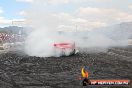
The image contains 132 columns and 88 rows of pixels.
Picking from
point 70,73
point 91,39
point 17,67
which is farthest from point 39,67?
point 91,39

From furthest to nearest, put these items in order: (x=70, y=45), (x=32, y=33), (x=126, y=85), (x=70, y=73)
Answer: (x=32, y=33)
(x=70, y=45)
(x=70, y=73)
(x=126, y=85)

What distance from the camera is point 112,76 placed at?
36.2 metres

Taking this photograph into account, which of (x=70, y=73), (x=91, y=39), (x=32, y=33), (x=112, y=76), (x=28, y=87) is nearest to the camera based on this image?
(x=28, y=87)

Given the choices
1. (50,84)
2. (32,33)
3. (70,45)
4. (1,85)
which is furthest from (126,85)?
(32,33)

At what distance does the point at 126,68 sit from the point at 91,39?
88085 mm

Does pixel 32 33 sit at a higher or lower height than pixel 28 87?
higher

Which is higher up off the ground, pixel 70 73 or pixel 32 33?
pixel 32 33

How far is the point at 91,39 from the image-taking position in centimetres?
13075

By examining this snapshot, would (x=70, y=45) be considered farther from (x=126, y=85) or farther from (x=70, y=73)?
(x=126, y=85)

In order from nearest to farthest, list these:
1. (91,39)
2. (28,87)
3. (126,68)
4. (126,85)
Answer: (126,85) < (28,87) < (126,68) < (91,39)

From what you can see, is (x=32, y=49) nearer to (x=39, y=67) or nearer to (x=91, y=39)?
(x=39, y=67)

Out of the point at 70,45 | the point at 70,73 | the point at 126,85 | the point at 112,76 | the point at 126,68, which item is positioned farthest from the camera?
the point at 70,45

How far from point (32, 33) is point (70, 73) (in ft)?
139

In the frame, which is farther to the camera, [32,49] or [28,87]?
[32,49]
